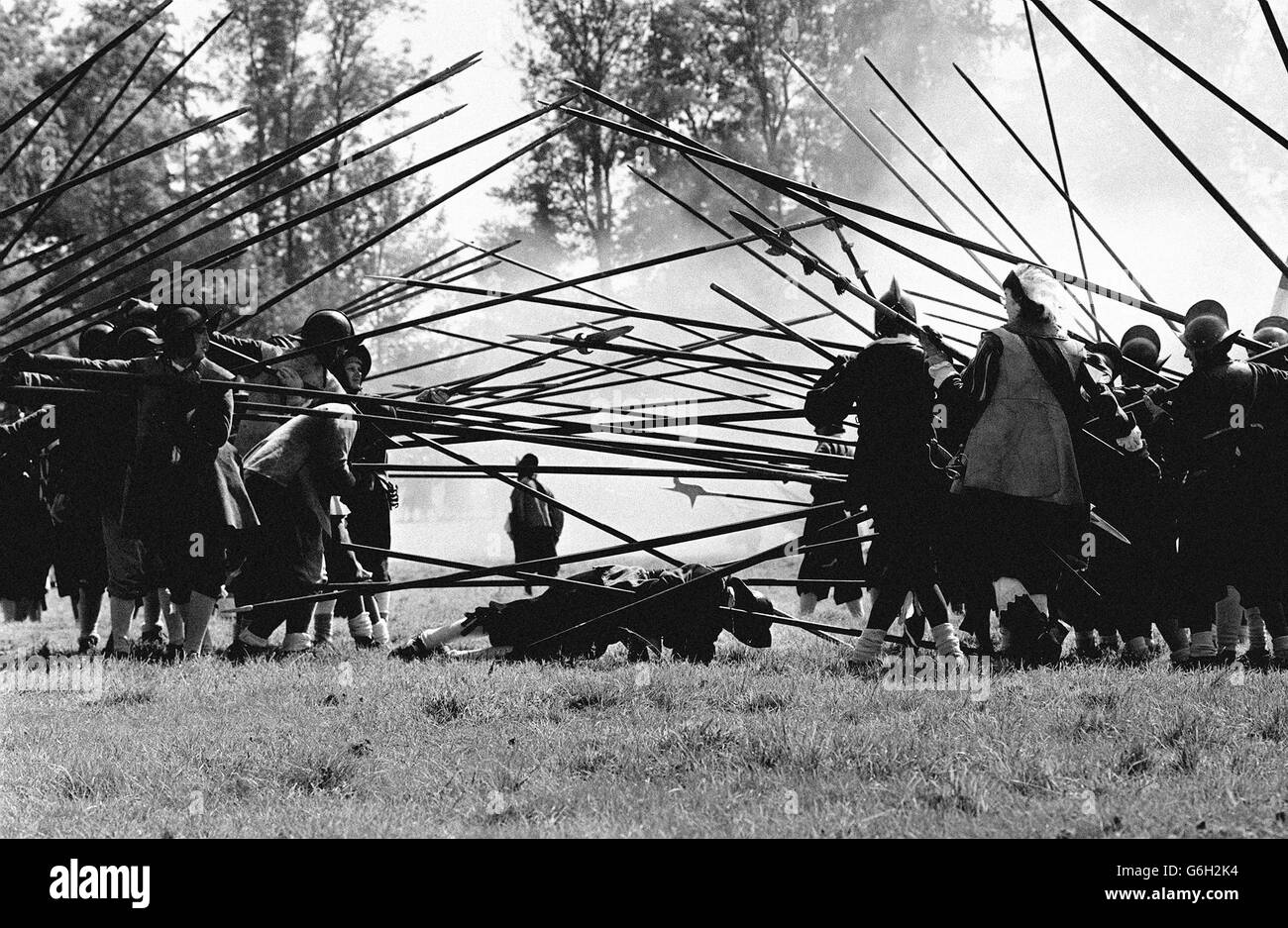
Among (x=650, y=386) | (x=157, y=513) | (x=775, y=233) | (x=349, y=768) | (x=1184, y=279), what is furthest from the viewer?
(x=650, y=386)

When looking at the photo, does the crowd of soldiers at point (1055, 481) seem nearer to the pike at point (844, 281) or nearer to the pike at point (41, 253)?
the pike at point (844, 281)

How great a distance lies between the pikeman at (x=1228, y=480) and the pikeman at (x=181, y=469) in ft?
16.6

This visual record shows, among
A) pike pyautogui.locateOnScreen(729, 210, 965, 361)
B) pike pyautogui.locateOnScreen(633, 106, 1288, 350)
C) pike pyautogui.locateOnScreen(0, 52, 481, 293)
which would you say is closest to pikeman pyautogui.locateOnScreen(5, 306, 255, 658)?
pike pyautogui.locateOnScreen(0, 52, 481, 293)

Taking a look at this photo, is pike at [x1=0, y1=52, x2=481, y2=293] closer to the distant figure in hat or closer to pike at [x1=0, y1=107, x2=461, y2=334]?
pike at [x1=0, y1=107, x2=461, y2=334]

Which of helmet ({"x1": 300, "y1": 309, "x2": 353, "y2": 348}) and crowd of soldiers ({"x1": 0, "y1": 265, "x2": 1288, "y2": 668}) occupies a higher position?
helmet ({"x1": 300, "y1": 309, "x2": 353, "y2": 348})

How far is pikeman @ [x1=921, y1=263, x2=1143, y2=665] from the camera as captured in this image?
6.30 meters

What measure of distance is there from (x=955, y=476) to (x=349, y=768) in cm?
342

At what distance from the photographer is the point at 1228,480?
669cm

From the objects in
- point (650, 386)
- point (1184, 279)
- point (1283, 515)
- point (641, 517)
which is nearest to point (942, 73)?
point (1184, 279)

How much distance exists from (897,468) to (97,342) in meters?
5.32

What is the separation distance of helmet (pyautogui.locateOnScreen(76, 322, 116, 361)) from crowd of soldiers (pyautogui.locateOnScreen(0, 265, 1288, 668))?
27 centimetres

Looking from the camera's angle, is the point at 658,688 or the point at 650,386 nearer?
the point at 658,688
